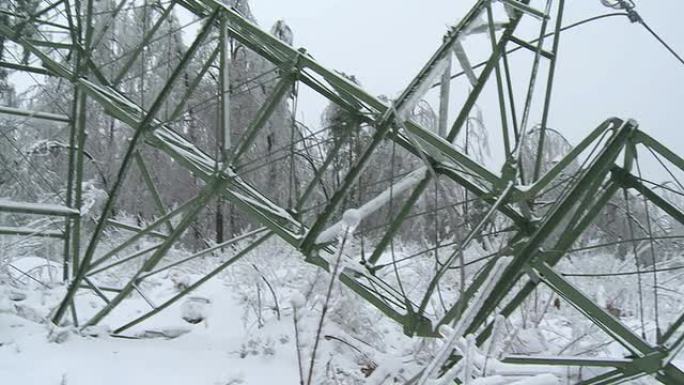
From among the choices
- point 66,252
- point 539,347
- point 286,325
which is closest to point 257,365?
point 286,325

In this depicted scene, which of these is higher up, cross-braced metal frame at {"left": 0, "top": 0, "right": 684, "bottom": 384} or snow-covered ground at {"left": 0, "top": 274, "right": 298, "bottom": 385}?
cross-braced metal frame at {"left": 0, "top": 0, "right": 684, "bottom": 384}

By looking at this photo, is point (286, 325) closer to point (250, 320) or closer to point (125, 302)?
point (250, 320)

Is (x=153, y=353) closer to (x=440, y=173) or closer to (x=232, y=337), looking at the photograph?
(x=232, y=337)

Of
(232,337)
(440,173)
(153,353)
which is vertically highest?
(440,173)

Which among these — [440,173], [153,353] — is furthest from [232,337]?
[440,173]

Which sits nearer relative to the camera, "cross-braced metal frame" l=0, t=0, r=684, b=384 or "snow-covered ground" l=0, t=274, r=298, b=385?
"cross-braced metal frame" l=0, t=0, r=684, b=384

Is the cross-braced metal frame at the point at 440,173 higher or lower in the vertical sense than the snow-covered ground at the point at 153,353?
higher

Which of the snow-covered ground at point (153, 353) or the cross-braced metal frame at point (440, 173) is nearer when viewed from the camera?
the cross-braced metal frame at point (440, 173)

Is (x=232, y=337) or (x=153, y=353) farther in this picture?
(x=232, y=337)

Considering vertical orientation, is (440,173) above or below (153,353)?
above

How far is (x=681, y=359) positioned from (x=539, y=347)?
1.67 metres

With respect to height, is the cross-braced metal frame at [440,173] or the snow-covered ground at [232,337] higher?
the cross-braced metal frame at [440,173]

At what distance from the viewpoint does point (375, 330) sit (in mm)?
4859

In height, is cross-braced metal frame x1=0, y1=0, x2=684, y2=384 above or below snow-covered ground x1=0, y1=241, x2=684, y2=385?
above
